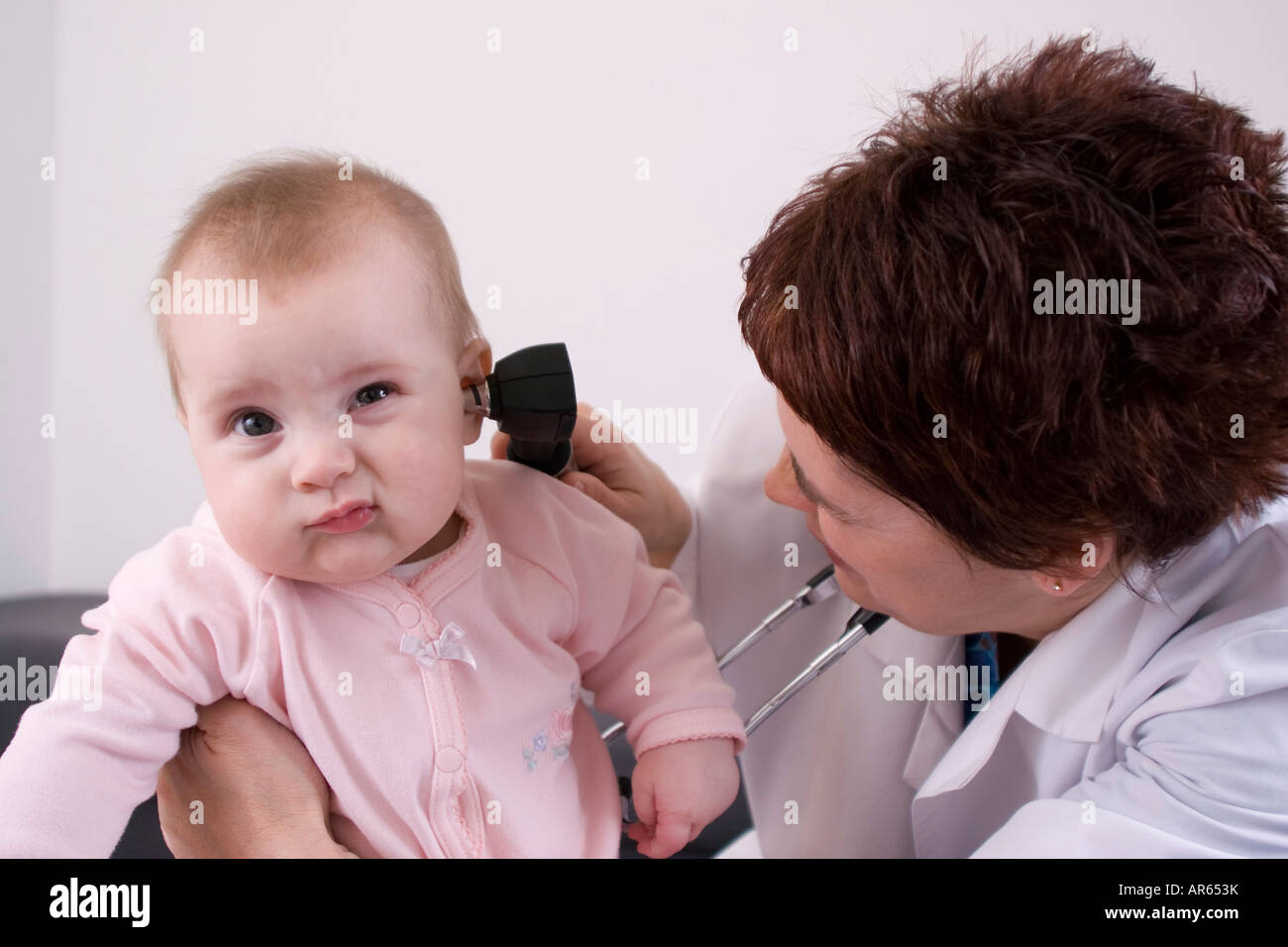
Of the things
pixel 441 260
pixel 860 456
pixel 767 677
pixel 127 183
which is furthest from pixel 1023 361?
pixel 127 183

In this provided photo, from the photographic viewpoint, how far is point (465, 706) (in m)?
0.83

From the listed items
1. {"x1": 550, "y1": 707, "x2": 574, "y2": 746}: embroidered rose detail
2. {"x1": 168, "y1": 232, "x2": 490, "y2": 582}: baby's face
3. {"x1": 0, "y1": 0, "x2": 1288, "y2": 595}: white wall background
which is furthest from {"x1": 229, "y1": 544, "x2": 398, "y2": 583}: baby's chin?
{"x1": 0, "y1": 0, "x2": 1288, "y2": 595}: white wall background

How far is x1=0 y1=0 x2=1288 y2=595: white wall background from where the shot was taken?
50.1 inches

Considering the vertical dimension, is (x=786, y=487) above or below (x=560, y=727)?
above

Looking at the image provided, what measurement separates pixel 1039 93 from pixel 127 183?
117cm

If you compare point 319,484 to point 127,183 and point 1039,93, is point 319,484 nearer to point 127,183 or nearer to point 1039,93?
point 1039,93

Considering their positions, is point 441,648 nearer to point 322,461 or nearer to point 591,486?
point 322,461

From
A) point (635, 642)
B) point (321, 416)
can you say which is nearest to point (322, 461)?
point (321, 416)

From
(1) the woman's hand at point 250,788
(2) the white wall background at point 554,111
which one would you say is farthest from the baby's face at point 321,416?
(2) the white wall background at point 554,111

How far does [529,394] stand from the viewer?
87 cm

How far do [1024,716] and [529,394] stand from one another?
1.76 feet

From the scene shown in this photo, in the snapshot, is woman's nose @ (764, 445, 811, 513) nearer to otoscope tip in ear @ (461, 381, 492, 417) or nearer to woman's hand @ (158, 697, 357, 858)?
otoscope tip in ear @ (461, 381, 492, 417)

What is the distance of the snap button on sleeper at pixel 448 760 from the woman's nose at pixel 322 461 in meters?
0.23

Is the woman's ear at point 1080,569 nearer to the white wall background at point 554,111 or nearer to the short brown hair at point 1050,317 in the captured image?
the short brown hair at point 1050,317
